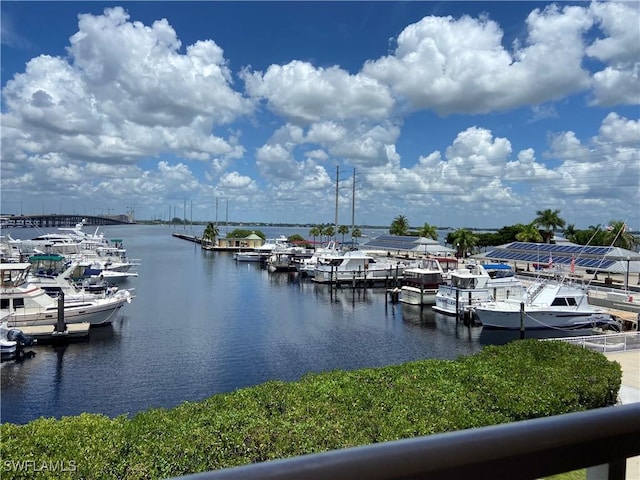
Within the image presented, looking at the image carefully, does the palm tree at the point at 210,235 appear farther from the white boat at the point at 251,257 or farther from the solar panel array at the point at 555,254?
the solar panel array at the point at 555,254

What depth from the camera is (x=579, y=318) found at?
31.0 metres

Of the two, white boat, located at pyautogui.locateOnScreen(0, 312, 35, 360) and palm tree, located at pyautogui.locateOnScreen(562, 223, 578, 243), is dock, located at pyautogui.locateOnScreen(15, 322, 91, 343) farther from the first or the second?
palm tree, located at pyautogui.locateOnScreen(562, 223, 578, 243)

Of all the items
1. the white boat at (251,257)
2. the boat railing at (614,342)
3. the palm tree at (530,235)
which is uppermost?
the palm tree at (530,235)

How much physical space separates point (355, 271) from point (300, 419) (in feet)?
157

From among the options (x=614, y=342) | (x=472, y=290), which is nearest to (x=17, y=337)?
(x=614, y=342)

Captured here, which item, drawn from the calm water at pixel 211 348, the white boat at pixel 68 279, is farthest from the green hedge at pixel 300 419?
the white boat at pixel 68 279

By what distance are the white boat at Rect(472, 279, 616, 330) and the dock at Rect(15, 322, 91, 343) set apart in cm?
2564

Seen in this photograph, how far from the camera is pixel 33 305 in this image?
28484mm

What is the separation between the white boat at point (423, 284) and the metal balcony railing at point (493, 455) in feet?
141

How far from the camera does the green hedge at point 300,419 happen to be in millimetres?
7773

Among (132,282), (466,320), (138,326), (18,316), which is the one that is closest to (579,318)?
(466,320)

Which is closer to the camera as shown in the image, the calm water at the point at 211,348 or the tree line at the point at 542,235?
the calm water at the point at 211,348

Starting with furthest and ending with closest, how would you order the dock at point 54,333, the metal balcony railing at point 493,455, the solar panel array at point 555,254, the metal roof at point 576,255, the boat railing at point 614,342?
the solar panel array at point 555,254 < the metal roof at point 576,255 < the dock at point 54,333 < the boat railing at point 614,342 < the metal balcony railing at point 493,455

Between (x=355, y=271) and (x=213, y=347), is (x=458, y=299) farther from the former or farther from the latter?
(x=355, y=271)
